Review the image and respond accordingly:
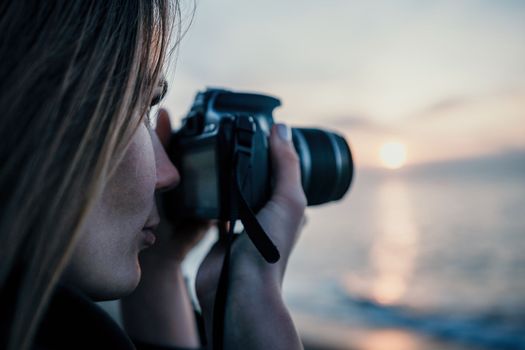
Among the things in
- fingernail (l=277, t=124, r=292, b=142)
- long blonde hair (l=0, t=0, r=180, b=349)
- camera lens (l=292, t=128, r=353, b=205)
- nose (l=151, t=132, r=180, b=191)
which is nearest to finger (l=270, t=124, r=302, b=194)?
fingernail (l=277, t=124, r=292, b=142)

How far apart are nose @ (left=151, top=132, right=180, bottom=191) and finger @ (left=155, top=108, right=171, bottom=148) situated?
1.11 ft

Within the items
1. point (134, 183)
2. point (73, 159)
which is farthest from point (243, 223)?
point (73, 159)

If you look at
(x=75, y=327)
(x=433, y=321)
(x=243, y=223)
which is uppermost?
(x=243, y=223)

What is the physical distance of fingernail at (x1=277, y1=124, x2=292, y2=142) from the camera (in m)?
1.18

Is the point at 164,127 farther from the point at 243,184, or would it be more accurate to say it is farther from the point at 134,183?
the point at 134,183

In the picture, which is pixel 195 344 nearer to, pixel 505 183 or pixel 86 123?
pixel 86 123

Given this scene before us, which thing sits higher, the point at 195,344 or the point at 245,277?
the point at 245,277

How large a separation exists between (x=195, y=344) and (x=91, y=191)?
855 mm

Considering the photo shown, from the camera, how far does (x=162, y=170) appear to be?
3.39 ft

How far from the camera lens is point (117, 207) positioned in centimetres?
76

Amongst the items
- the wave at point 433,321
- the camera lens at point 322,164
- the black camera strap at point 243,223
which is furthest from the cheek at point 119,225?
the wave at point 433,321

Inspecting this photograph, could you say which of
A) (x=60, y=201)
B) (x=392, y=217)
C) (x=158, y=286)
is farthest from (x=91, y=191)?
(x=392, y=217)

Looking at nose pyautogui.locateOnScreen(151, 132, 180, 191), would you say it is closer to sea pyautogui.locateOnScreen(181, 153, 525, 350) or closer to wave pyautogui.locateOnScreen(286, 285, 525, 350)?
sea pyautogui.locateOnScreen(181, 153, 525, 350)

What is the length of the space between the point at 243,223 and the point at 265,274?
104 millimetres
